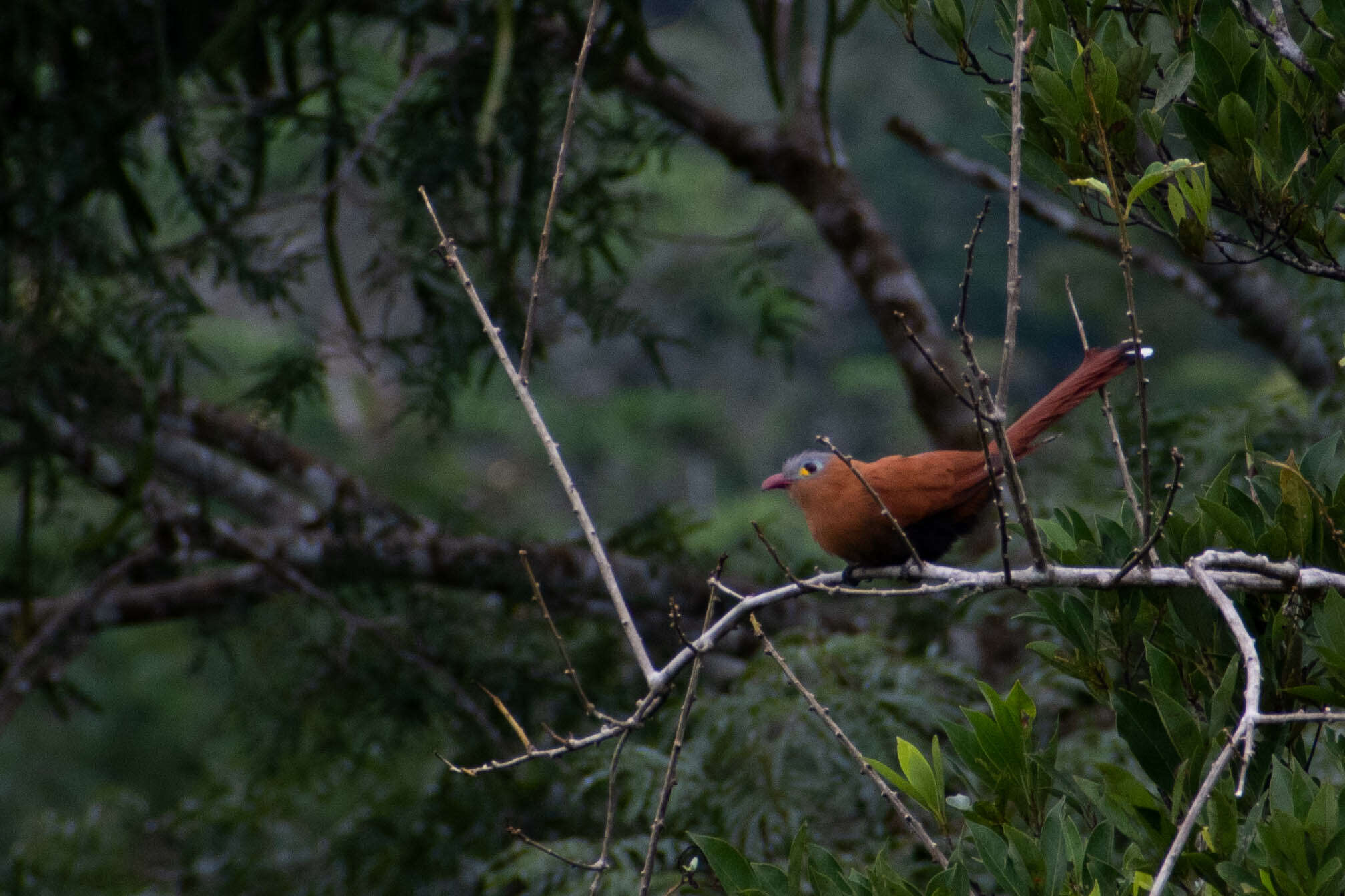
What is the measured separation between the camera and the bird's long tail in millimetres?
1421

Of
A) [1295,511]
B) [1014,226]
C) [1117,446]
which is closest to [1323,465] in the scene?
[1295,511]

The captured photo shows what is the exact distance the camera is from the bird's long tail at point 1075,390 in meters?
1.42

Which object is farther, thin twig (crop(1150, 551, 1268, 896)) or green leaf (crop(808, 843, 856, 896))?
green leaf (crop(808, 843, 856, 896))

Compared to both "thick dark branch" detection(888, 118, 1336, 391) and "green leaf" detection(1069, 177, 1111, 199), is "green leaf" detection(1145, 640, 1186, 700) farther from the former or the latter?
"thick dark branch" detection(888, 118, 1336, 391)

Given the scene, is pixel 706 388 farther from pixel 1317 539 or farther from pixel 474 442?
pixel 1317 539

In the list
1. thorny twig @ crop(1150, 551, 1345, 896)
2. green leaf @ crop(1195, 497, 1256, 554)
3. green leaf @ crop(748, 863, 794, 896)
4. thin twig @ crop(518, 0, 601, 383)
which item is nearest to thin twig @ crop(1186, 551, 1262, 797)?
thorny twig @ crop(1150, 551, 1345, 896)

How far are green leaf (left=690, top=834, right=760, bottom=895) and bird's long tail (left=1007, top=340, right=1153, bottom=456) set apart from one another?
668 millimetres

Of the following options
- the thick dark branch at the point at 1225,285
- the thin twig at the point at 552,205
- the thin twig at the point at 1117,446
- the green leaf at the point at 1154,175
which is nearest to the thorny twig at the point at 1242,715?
the thin twig at the point at 1117,446

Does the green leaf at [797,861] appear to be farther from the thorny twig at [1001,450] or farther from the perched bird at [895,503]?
the perched bird at [895,503]

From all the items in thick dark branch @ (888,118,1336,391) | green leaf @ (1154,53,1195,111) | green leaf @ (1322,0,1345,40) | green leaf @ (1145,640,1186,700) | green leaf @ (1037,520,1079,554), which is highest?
green leaf @ (1322,0,1345,40)

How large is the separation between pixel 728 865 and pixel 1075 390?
0.75 m

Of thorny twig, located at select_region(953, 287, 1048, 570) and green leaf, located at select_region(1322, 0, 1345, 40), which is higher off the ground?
green leaf, located at select_region(1322, 0, 1345, 40)

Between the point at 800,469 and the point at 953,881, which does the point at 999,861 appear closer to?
the point at 953,881

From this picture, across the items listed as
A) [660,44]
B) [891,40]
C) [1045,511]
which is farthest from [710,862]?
[891,40]
